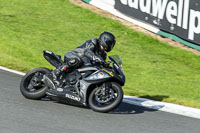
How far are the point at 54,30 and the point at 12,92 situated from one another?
7412 mm

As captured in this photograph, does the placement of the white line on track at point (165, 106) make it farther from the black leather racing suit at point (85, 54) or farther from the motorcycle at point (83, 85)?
the black leather racing suit at point (85, 54)

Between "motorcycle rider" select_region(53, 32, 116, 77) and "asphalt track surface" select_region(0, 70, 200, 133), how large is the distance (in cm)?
83

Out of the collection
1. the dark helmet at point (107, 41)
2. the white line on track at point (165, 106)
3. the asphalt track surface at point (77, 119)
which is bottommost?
the white line on track at point (165, 106)

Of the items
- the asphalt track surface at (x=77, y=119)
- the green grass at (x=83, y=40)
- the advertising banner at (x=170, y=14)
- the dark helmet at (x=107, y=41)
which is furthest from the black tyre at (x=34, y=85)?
the advertising banner at (x=170, y=14)

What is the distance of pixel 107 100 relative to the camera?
24.4 ft

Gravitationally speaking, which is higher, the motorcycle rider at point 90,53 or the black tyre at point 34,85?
the motorcycle rider at point 90,53

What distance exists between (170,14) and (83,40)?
343 centimetres

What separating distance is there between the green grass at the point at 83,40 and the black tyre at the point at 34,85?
233 cm

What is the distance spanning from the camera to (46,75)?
797 cm

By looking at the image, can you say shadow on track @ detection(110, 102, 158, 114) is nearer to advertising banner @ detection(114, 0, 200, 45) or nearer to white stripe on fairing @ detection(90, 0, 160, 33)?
advertising banner @ detection(114, 0, 200, 45)

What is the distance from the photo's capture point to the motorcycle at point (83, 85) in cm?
740

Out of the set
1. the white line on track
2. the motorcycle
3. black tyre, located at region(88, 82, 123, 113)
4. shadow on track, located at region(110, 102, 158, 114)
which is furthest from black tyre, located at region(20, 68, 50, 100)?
the white line on track

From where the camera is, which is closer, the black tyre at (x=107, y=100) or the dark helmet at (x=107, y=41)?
the black tyre at (x=107, y=100)

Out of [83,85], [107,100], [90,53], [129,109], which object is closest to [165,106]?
[129,109]
